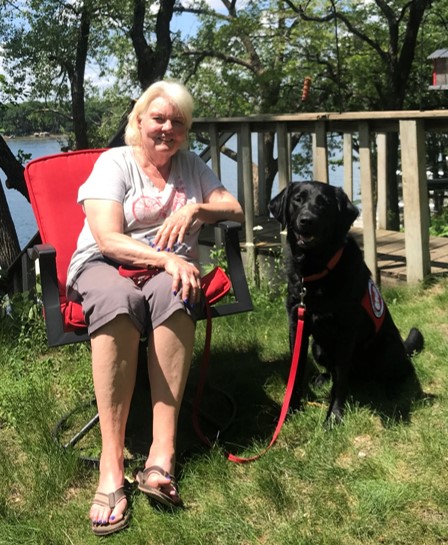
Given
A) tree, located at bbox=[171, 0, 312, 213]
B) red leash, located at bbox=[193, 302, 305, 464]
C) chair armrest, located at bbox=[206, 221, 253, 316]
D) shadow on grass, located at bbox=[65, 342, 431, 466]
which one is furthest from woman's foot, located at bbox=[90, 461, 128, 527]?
tree, located at bbox=[171, 0, 312, 213]

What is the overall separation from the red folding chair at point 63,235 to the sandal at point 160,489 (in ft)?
1.70

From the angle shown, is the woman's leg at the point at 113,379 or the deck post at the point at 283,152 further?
the deck post at the point at 283,152

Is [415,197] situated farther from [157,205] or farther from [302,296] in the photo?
[157,205]

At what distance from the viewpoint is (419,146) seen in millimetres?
4098

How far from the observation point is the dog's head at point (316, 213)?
100 inches

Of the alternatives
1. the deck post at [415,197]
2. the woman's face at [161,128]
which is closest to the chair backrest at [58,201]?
the woman's face at [161,128]

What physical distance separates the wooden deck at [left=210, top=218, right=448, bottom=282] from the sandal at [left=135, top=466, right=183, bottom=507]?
2.86m

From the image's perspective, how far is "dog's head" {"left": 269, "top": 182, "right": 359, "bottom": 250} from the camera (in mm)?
2541

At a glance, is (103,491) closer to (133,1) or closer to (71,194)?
(71,194)

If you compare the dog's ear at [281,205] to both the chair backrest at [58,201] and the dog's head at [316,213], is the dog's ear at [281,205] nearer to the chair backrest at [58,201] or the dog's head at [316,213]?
the dog's head at [316,213]

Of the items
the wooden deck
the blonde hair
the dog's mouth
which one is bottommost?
the wooden deck

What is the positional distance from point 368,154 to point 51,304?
9.06 feet

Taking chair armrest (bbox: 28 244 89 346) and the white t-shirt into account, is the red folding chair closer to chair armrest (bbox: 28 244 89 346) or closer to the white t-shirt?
chair armrest (bbox: 28 244 89 346)

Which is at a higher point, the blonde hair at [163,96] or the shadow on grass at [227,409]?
the blonde hair at [163,96]
